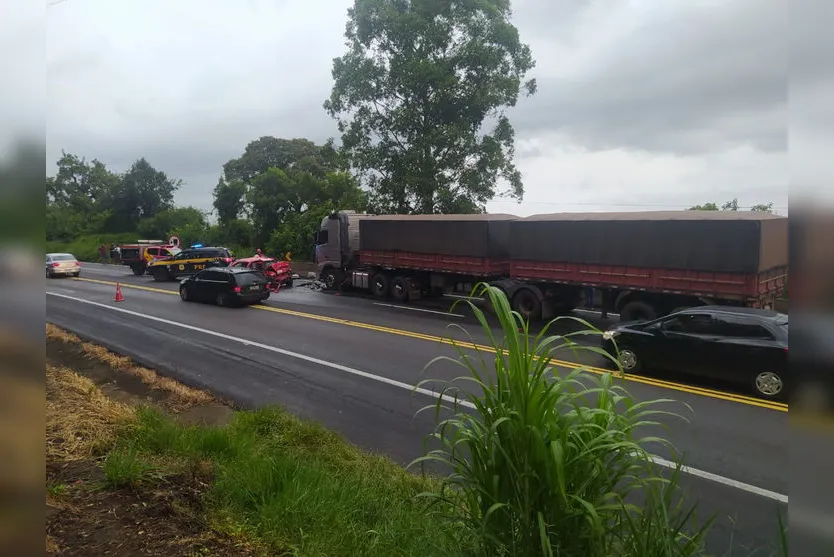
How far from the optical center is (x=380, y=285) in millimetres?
19672

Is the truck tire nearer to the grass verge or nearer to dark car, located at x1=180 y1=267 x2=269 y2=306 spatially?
the grass verge

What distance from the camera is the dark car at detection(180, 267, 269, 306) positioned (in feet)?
58.3

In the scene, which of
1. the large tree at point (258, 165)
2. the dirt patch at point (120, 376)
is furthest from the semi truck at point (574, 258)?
the large tree at point (258, 165)

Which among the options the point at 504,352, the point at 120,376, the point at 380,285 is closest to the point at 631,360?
the point at 504,352

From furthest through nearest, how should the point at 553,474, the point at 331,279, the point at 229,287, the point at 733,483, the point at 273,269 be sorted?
the point at 273,269 < the point at 331,279 < the point at 229,287 < the point at 733,483 < the point at 553,474

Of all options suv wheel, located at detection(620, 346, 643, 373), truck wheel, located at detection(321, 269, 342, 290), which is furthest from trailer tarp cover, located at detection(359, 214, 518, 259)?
suv wheel, located at detection(620, 346, 643, 373)

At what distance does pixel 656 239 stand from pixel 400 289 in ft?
29.0

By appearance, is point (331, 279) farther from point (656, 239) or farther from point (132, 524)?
point (132, 524)

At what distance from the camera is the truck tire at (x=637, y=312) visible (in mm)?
12695

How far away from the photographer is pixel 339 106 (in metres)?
22.7

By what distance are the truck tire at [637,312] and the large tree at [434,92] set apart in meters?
9.29

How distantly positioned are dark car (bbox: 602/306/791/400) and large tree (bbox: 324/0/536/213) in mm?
12408

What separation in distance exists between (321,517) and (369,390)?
16.2ft
